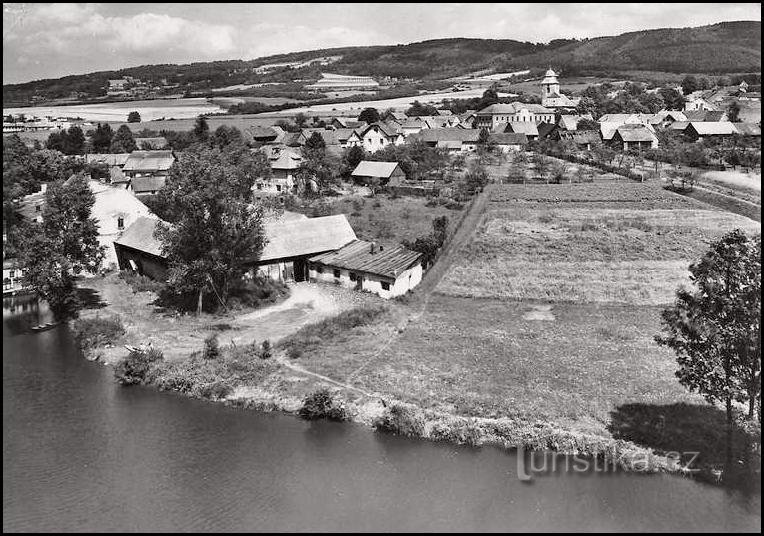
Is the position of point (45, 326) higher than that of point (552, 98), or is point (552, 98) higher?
point (552, 98)

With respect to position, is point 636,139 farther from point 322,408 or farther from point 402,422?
point 322,408

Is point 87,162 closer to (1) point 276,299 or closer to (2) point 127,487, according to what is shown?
(1) point 276,299

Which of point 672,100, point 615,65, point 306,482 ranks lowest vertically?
point 306,482

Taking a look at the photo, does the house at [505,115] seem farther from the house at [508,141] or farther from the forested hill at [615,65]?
the forested hill at [615,65]

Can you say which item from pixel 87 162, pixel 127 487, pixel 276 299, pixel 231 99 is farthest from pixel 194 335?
pixel 231 99

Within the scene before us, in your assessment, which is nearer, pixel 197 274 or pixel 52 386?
pixel 52 386

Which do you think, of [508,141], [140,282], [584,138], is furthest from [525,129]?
[140,282]

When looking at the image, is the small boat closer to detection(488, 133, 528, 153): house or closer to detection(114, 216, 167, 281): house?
detection(114, 216, 167, 281): house

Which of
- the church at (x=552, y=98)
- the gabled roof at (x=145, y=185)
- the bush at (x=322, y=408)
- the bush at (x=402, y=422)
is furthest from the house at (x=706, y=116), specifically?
the bush at (x=322, y=408)
